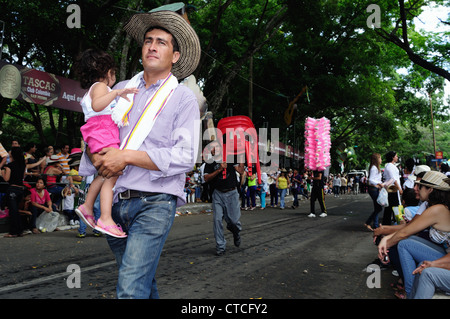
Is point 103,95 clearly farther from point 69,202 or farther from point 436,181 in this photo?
point 69,202

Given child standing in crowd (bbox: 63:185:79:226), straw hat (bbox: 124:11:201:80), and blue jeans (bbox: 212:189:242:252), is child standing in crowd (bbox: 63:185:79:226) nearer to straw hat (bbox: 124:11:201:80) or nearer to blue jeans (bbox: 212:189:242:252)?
blue jeans (bbox: 212:189:242:252)

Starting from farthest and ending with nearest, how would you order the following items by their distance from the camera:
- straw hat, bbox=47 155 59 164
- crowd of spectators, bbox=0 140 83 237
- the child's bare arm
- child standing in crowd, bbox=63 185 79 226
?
1. straw hat, bbox=47 155 59 164
2. child standing in crowd, bbox=63 185 79 226
3. crowd of spectators, bbox=0 140 83 237
4. the child's bare arm

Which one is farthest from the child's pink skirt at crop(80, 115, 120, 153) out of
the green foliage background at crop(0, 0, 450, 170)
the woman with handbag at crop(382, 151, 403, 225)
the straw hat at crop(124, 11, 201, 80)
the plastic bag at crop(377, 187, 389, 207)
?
the green foliage background at crop(0, 0, 450, 170)

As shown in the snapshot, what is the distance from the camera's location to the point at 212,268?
233 inches

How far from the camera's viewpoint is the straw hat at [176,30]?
2715mm

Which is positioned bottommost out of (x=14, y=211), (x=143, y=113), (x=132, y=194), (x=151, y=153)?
(x=14, y=211)

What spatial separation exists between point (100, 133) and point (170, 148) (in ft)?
1.94

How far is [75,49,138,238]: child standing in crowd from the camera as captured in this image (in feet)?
8.39

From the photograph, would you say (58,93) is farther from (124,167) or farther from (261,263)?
(124,167)

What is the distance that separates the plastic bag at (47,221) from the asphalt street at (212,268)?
0.42 metres

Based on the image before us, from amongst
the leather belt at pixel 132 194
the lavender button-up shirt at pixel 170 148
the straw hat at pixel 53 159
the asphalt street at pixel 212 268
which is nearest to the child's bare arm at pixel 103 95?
the lavender button-up shirt at pixel 170 148

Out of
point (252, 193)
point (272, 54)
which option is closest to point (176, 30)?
point (252, 193)

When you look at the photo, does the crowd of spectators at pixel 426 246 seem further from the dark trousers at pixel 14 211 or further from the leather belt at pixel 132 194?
the dark trousers at pixel 14 211

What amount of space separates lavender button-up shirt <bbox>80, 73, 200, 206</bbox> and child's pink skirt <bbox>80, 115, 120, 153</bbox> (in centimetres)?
16
